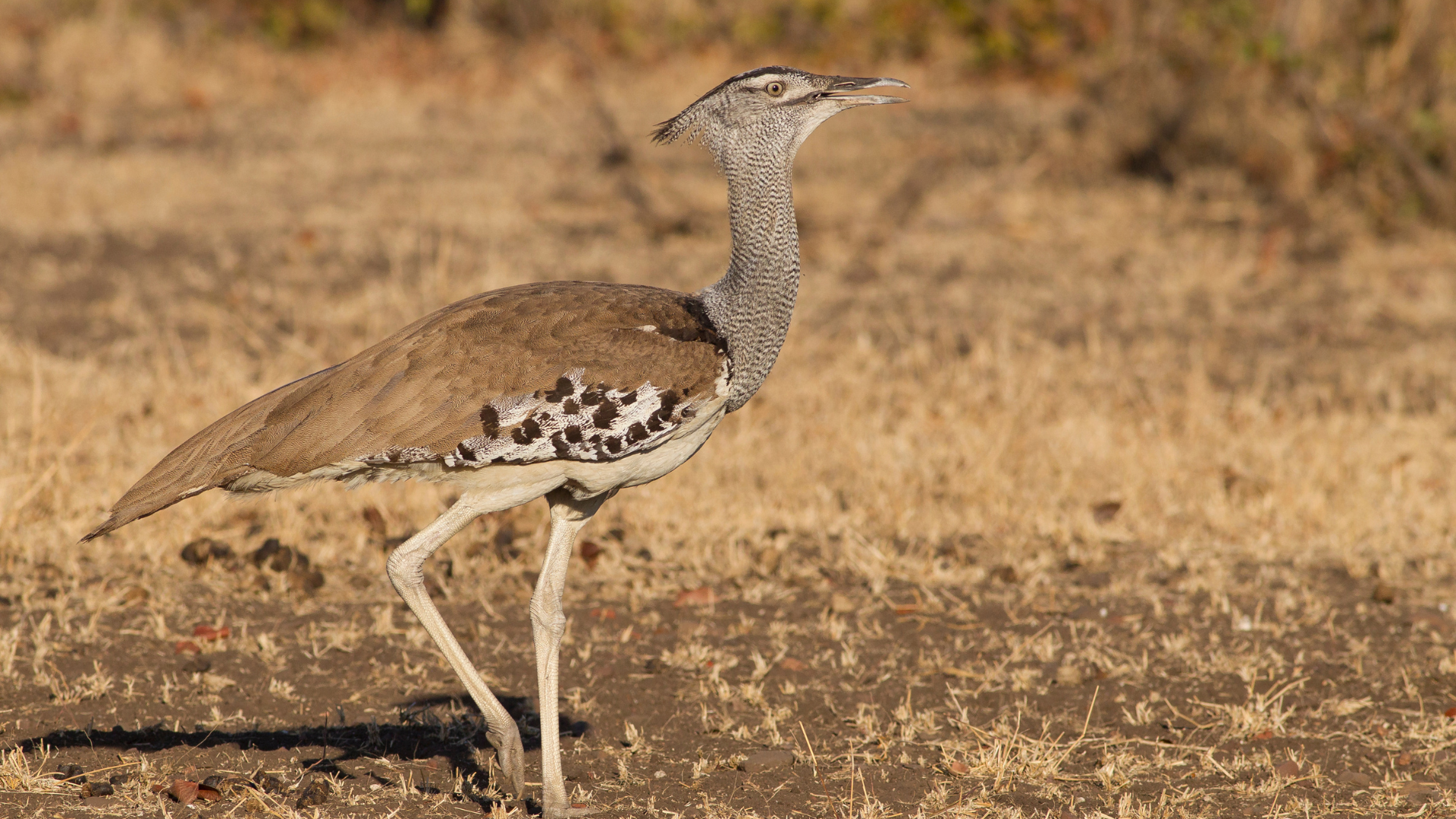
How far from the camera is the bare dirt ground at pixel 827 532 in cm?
410

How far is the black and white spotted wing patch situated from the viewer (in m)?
3.64

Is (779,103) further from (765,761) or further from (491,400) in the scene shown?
(765,761)

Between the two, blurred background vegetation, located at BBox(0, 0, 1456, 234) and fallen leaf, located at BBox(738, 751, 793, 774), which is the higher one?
Result: blurred background vegetation, located at BBox(0, 0, 1456, 234)

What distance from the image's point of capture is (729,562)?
5.50 meters

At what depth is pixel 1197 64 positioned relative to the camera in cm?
1055

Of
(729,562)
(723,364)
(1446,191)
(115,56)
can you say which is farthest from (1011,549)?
(115,56)


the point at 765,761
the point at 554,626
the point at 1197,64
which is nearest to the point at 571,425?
the point at 554,626

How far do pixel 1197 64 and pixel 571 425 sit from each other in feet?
26.9

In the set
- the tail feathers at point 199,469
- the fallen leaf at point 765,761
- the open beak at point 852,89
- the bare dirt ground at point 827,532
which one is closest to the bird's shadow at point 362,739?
the bare dirt ground at point 827,532

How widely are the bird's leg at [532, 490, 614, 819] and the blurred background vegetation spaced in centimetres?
590

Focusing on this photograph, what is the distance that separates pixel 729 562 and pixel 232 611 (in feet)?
5.67

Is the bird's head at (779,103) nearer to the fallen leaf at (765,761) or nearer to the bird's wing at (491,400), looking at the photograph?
the bird's wing at (491,400)

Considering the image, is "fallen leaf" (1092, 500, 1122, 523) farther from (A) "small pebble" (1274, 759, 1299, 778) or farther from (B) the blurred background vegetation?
(B) the blurred background vegetation

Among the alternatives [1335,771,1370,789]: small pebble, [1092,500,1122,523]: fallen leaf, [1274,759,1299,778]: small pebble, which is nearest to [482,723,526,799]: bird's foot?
[1274,759,1299,778]: small pebble
